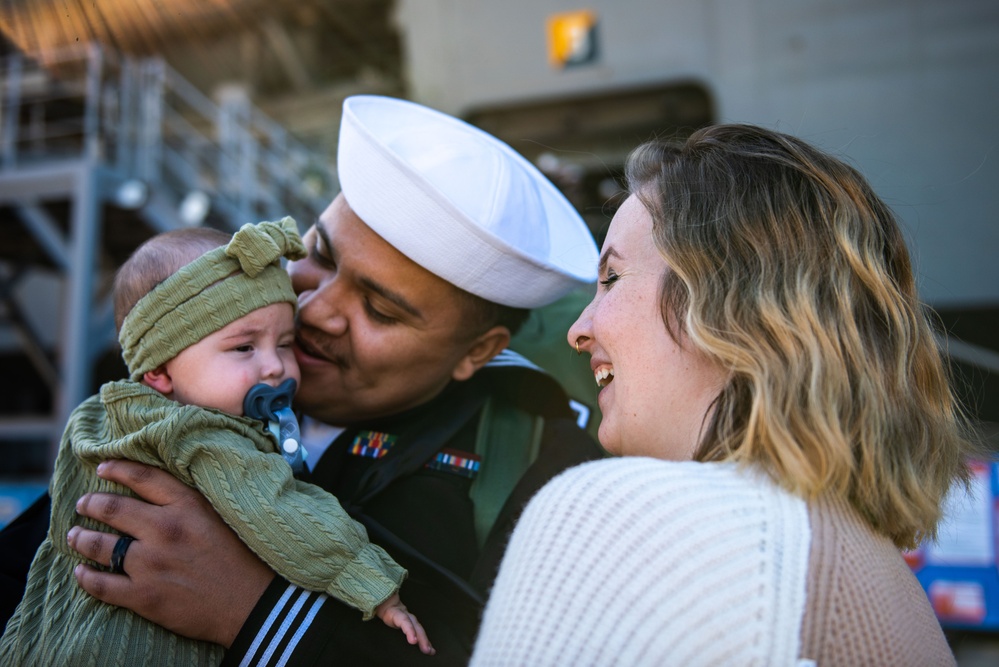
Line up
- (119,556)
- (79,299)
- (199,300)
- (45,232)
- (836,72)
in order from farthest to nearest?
1. (45,232)
2. (79,299)
3. (836,72)
4. (199,300)
5. (119,556)

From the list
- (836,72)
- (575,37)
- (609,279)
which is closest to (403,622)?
(609,279)

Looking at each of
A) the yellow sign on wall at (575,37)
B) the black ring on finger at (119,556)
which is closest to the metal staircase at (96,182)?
the yellow sign on wall at (575,37)

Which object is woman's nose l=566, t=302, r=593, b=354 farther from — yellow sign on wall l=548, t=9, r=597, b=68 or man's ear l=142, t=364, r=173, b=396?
yellow sign on wall l=548, t=9, r=597, b=68

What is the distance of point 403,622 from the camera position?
4.30 feet

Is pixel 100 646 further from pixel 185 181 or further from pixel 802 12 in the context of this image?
pixel 185 181

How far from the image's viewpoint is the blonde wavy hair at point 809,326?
3.34ft

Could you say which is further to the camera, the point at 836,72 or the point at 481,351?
the point at 836,72

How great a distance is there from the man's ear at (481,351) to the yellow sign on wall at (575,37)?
352 centimetres

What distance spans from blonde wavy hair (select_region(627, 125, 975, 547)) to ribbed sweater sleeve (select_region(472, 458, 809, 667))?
0.32ft

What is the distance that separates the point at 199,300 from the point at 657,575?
1.02 meters

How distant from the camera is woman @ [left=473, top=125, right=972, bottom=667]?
0.89 metres

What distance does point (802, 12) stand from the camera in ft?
16.2

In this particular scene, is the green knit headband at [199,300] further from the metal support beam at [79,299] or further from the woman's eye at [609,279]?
the metal support beam at [79,299]

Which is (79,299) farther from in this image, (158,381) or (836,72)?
(836,72)
